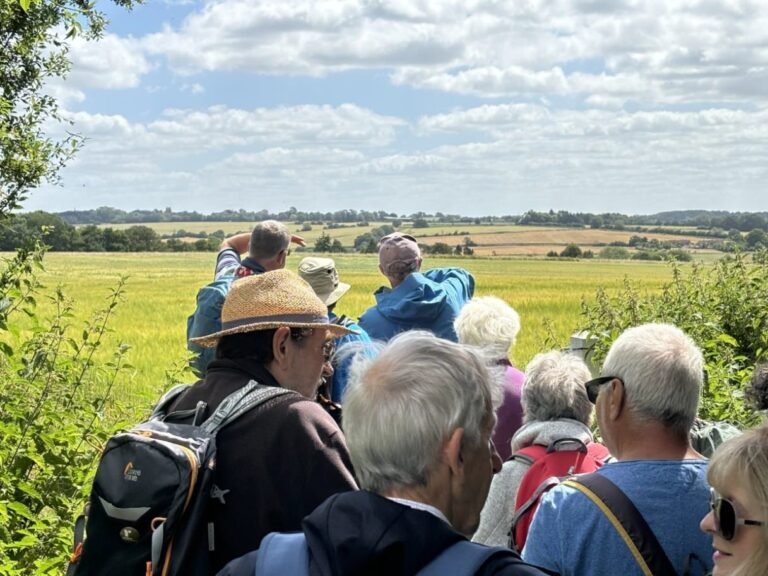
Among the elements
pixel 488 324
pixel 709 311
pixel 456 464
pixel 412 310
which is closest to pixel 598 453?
pixel 488 324

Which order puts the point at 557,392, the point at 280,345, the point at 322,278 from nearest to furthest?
the point at 280,345
the point at 557,392
the point at 322,278

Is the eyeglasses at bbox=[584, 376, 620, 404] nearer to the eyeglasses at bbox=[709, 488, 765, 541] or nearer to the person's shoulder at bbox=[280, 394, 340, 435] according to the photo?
the eyeglasses at bbox=[709, 488, 765, 541]

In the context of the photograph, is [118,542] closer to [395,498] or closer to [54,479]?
[395,498]

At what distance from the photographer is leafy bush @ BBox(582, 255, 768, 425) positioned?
686 centimetres

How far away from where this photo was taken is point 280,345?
264 centimetres

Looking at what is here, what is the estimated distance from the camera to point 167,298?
79.0 feet

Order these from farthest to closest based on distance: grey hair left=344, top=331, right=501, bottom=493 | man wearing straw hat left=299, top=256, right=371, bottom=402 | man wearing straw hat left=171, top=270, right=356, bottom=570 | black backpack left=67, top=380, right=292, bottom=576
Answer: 1. man wearing straw hat left=299, top=256, right=371, bottom=402
2. man wearing straw hat left=171, top=270, right=356, bottom=570
3. black backpack left=67, top=380, right=292, bottom=576
4. grey hair left=344, top=331, right=501, bottom=493

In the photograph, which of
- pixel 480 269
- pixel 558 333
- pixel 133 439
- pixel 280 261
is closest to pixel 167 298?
pixel 558 333

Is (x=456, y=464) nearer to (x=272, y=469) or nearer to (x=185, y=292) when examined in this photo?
(x=272, y=469)

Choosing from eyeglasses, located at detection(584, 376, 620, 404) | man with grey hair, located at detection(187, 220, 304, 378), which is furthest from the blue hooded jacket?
eyeglasses, located at detection(584, 376, 620, 404)

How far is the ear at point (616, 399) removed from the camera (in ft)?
8.02

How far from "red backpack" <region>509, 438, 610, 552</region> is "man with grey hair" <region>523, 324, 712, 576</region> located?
36 centimetres

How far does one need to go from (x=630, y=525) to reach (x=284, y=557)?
103cm

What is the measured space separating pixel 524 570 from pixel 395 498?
0.31 m
